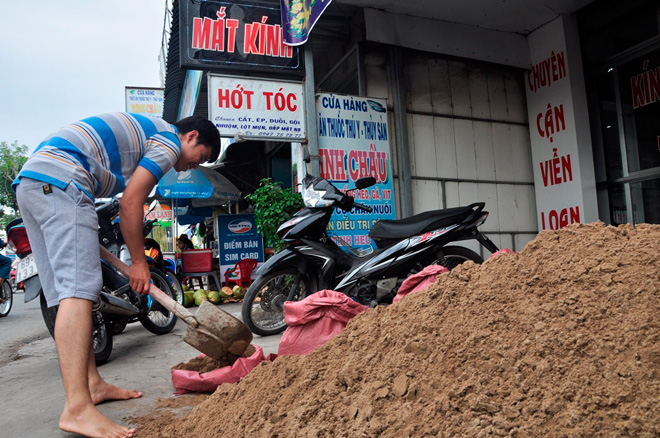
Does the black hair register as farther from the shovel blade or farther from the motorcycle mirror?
the motorcycle mirror

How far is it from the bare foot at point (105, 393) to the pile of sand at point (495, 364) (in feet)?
1.43

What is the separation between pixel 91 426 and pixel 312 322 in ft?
3.69

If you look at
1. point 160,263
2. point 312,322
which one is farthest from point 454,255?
point 160,263

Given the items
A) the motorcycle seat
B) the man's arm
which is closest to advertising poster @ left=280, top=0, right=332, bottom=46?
→ the motorcycle seat

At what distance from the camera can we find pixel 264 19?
220 inches

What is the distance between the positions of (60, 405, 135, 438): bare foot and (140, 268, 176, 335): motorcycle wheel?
2168 millimetres

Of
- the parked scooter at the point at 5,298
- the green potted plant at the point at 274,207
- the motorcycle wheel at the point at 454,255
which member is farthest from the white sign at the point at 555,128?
the parked scooter at the point at 5,298

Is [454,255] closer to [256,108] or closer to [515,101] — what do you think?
[256,108]

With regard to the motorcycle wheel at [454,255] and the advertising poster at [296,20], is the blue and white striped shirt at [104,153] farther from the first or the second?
the advertising poster at [296,20]

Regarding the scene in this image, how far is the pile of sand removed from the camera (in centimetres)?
117

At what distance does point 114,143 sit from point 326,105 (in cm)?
375

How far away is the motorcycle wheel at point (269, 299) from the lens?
3830 millimetres

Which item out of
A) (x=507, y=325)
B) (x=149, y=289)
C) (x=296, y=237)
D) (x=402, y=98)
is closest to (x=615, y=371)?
(x=507, y=325)

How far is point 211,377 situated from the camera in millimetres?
2266
